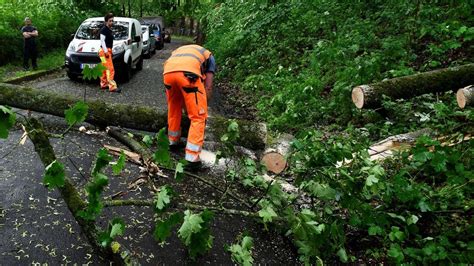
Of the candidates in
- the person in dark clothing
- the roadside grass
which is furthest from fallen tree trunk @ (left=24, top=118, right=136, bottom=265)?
the person in dark clothing

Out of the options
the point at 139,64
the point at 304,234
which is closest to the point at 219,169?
the point at 304,234

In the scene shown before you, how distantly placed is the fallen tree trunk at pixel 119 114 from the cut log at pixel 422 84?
178 centimetres

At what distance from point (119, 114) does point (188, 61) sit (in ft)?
5.42

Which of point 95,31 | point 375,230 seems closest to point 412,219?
point 375,230

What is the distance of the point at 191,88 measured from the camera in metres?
4.82

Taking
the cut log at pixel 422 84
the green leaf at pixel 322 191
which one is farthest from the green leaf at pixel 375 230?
the cut log at pixel 422 84

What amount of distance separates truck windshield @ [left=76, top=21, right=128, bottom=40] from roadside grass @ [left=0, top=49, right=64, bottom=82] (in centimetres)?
193

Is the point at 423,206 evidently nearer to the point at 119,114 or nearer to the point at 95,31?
the point at 119,114

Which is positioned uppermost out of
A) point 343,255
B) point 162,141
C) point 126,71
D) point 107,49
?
point 162,141

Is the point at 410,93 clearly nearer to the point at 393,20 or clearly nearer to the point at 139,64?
the point at 393,20

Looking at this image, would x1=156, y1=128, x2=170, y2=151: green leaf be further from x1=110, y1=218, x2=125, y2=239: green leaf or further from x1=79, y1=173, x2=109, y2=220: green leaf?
x1=110, y1=218, x2=125, y2=239: green leaf

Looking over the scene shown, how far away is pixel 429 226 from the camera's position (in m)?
3.90

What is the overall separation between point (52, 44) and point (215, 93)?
8131 mm

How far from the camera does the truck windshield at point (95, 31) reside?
11.3m
